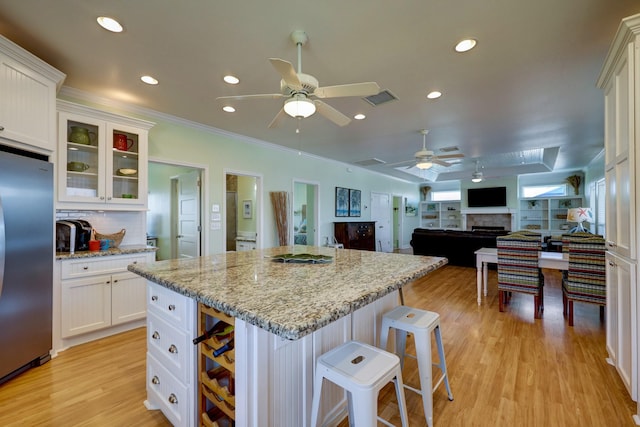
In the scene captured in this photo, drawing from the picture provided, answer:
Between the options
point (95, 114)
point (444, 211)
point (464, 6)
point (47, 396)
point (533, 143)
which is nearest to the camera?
point (464, 6)

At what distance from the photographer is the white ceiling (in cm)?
177

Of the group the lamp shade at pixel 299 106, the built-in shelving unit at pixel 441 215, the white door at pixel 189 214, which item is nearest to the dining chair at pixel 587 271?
the lamp shade at pixel 299 106

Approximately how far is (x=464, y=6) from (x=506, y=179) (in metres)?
9.03

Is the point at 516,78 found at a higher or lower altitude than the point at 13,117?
higher

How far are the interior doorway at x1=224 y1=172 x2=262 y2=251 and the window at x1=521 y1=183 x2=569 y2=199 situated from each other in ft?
29.2

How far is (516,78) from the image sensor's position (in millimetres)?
2654

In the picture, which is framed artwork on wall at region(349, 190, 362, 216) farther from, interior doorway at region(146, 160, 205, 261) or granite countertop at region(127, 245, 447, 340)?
granite countertop at region(127, 245, 447, 340)

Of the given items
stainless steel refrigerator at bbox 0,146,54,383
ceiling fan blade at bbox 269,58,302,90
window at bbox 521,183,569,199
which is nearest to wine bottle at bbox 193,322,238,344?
ceiling fan blade at bbox 269,58,302,90

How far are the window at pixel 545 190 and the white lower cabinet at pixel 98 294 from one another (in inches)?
425

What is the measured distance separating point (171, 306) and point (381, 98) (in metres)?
2.85

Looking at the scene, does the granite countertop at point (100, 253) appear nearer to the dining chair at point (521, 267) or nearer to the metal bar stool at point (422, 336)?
the metal bar stool at point (422, 336)

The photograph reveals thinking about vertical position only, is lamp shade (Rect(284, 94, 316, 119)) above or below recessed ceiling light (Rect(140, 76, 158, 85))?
below

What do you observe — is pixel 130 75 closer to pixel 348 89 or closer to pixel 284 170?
pixel 348 89

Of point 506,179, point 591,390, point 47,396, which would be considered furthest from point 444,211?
point 47,396
